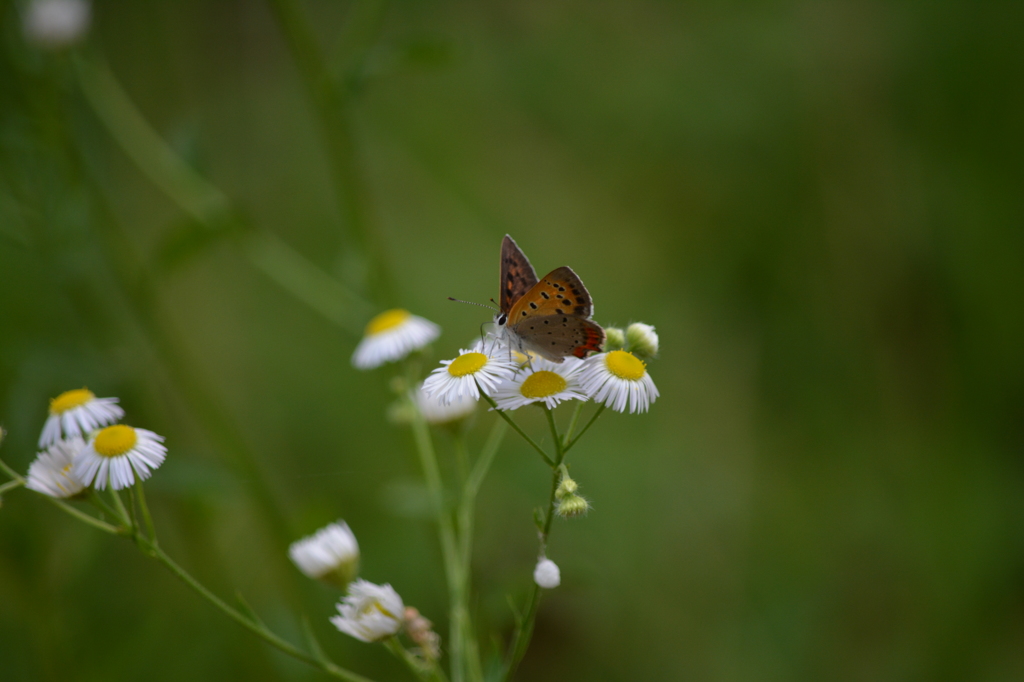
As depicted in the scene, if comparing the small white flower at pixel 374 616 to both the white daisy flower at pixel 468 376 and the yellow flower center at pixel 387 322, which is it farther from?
→ the yellow flower center at pixel 387 322

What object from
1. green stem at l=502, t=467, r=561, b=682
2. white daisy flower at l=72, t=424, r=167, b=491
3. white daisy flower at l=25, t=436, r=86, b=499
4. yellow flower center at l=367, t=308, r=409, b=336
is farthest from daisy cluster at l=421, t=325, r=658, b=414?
white daisy flower at l=25, t=436, r=86, b=499

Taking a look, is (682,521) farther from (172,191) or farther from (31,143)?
(31,143)

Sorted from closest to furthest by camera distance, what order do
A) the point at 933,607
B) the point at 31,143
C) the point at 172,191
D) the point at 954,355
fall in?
the point at 31,143, the point at 172,191, the point at 933,607, the point at 954,355

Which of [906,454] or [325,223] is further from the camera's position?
[325,223]

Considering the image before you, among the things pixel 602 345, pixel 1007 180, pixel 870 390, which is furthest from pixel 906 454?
pixel 602 345

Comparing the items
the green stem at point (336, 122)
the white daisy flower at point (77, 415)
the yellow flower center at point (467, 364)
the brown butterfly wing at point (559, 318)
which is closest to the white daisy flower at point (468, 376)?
the yellow flower center at point (467, 364)

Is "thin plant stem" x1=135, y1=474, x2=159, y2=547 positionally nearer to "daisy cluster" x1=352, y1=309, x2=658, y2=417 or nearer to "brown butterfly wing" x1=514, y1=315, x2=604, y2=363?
"daisy cluster" x1=352, y1=309, x2=658, y2=417
